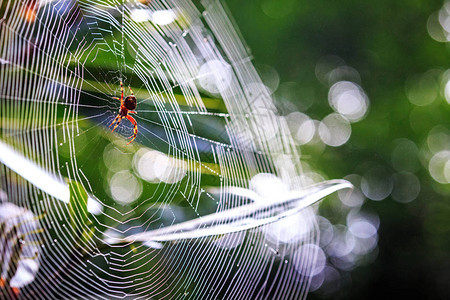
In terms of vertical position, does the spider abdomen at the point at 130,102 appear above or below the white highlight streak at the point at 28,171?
above

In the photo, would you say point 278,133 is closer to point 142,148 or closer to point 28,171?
point 142,148

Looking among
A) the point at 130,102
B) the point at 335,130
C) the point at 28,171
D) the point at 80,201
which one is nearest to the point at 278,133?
the point at 130,102

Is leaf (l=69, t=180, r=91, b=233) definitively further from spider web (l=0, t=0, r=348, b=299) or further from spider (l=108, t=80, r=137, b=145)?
spider (l=108, t=80, r=137, b=145)

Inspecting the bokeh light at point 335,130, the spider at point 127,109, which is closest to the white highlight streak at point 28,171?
the spider at point 127,109

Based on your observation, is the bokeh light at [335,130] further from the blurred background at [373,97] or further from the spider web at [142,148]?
the spider web at [142,148]

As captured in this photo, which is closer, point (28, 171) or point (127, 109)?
point (28, 171)
